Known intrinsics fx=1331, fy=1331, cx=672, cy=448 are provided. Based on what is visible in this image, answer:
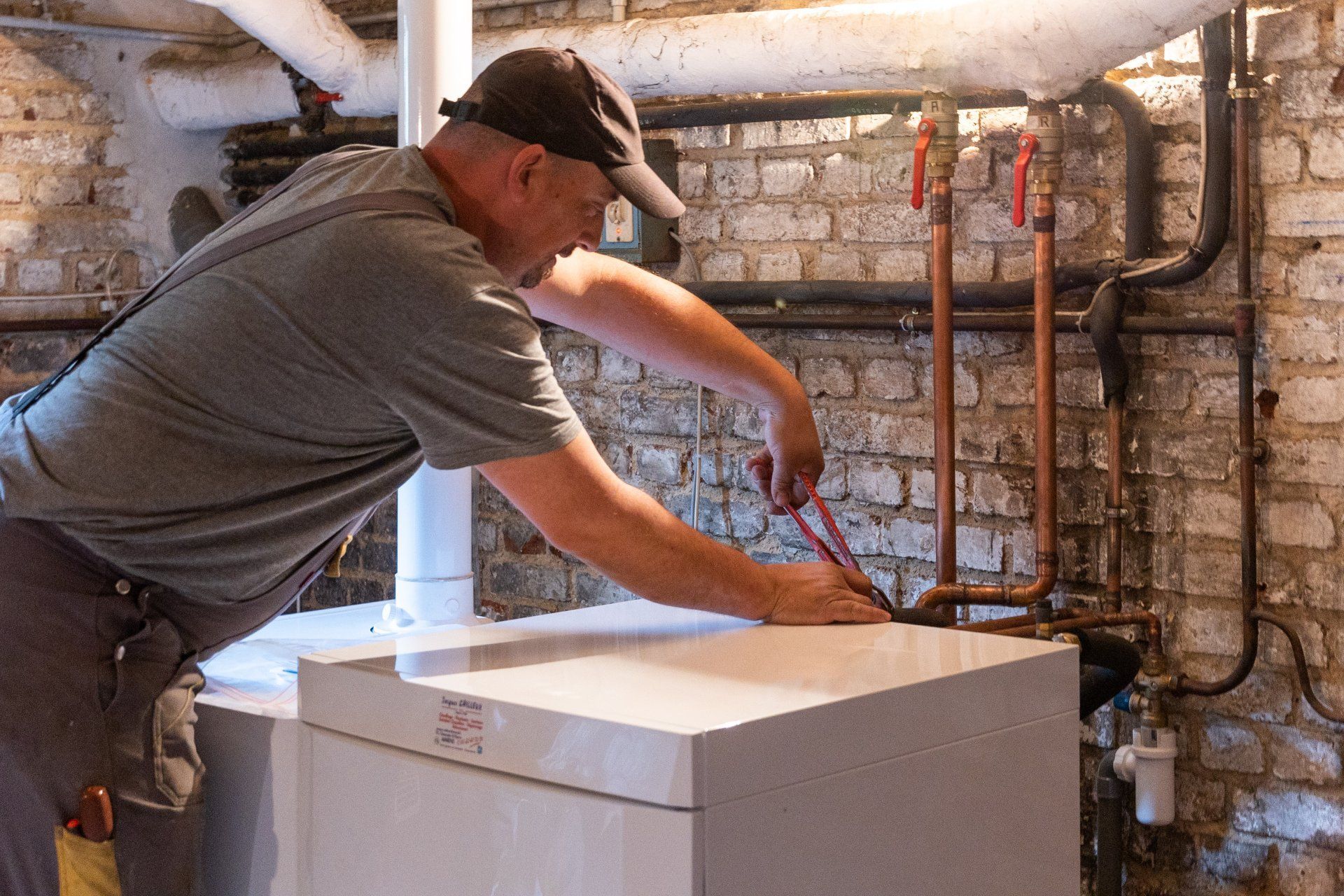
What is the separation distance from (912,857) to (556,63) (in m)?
0.79

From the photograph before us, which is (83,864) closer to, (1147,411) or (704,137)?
(1147,411)

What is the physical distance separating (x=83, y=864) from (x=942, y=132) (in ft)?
5.34

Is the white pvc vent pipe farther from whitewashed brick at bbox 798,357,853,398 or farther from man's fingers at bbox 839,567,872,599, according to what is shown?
whitewashed brick at bbox 798,357,853,398

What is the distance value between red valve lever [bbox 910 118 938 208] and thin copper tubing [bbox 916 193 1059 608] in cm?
19

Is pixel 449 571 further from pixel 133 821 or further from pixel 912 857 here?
pixel 912 857

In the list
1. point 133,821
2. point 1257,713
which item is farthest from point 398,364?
point 1257,713

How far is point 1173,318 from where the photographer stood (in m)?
2.06

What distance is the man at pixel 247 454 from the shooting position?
1.15 meters

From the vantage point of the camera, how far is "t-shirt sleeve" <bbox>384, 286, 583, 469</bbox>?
113 centimetres

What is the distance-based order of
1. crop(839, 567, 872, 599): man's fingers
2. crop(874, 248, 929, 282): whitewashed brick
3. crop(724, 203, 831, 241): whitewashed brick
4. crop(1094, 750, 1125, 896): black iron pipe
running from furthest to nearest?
1. crop(724, 203, 831, 241): whitewashed brick
2. crop(874, 248, 929, 282): whitewashed brick
3. crop(1094, 750, 1125, 896): black iron pipe
4. crop(839, 567, 872, 599): man's fingers

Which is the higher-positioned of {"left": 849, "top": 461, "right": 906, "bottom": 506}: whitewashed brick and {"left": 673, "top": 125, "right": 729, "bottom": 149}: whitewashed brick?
{"left": 673, "top": 125, "right": 729, "bottom": 149}: whitewashed brick

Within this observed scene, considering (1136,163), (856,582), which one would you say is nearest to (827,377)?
(1136,163)

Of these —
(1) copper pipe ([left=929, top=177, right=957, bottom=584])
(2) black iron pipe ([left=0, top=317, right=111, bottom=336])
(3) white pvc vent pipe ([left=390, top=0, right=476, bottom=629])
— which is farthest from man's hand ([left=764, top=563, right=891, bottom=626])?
(2) black iron pipe ([left=0, top=317, right=111, bottom=336])

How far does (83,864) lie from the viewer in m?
1.17
